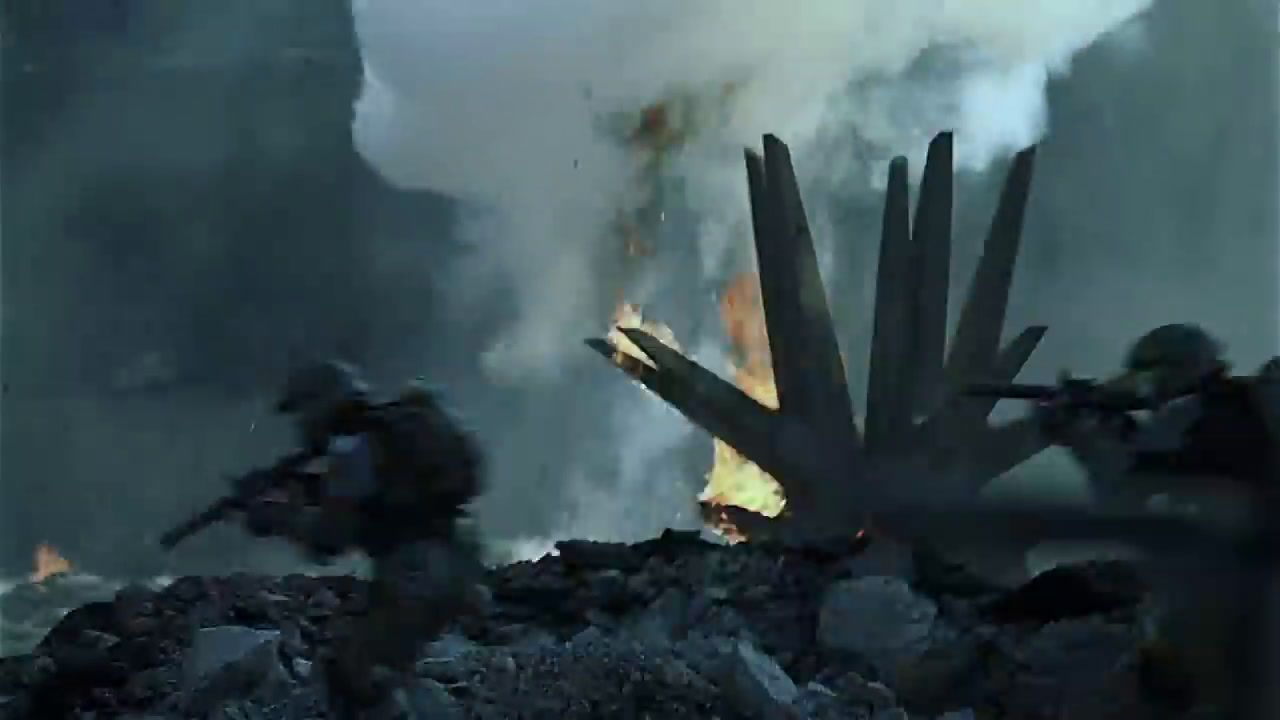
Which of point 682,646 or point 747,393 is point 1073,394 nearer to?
point 682,646

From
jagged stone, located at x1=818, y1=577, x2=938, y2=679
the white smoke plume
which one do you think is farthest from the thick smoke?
jagged stone, located at x1=818, y1=577, x2=938, y2=679

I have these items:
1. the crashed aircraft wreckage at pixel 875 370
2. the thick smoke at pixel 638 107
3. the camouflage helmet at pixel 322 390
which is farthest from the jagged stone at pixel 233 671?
the thick smoke at pixel 638 107

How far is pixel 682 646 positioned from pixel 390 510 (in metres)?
0.45

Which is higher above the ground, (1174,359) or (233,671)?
(1174,359)

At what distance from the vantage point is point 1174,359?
1607 millimetres

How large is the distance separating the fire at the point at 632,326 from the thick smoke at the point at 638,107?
0.03m

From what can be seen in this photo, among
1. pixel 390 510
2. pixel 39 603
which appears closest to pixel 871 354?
pixel 390 510

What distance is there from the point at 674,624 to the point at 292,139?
159 cm

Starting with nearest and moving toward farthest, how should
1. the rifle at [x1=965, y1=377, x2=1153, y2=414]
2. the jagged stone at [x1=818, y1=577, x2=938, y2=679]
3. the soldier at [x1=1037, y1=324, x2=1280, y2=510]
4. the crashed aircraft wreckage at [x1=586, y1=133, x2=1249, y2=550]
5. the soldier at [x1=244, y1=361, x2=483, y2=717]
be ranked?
the soldier at [x1=1037, y1=324, x2=1280, y2=510]
the soldier at [x1=244, y1=361, x2=483, y2=717]
the rifle at [x1=965, y1=377, x2=1153, y2=414]
the jagged stone at [x1=818, y1=577, x2=938, y2=679]
the crashed aircraft wreckage at [x1=586, y1=133, x2=1249, y2=550]

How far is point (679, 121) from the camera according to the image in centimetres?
307

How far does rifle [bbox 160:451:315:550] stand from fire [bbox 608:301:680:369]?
1199 millimetres

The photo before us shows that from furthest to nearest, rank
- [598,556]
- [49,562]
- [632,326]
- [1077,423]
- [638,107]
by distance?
[638,107], [632,326], [49,562], [598,556], [1077,423]

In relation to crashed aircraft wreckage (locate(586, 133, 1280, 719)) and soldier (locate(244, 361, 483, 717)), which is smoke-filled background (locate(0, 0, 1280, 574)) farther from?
soldier (locate(244, 361, 483, 717))

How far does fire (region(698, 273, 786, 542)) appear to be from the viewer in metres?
2.53
